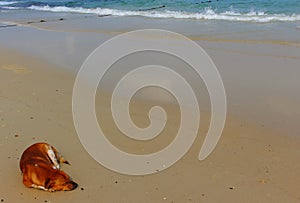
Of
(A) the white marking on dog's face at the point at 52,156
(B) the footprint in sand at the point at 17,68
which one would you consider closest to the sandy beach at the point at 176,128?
(B) the footprint in sand at the point at 17,68

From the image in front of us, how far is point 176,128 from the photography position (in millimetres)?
4637

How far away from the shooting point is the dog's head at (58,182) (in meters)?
3.31

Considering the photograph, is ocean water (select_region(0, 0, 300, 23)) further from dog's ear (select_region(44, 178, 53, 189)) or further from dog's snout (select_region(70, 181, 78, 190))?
dog's ear (select_region(44, 178, 53, 189))

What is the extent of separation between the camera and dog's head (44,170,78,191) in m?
3.31

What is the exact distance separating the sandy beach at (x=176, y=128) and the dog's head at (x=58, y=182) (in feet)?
0.19

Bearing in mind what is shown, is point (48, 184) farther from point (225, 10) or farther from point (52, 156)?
point (225, 10)

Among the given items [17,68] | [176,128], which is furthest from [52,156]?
[17,68]

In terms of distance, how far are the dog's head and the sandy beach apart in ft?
0.19

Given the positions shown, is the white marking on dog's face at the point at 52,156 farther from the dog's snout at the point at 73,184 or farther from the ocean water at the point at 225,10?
the ocean water at the point at 225,10

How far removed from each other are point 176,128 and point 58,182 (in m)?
1.74

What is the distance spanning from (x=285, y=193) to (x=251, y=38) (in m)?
7.51

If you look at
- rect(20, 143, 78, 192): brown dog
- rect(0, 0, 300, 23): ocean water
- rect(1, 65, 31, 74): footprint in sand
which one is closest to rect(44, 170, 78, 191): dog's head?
rect(20, 143, 78, 192): brown dog

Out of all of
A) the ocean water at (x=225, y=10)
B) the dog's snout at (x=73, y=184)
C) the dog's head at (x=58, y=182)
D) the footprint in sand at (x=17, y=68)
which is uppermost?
the ocean water at (x=225, y=10)

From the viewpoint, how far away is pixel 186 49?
8.88 m
